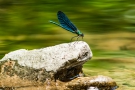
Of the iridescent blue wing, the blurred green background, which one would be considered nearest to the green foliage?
the blurred green background

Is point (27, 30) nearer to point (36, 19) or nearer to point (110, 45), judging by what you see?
point (36, 19)

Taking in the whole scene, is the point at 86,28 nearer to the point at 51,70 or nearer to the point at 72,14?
the point at 72,14

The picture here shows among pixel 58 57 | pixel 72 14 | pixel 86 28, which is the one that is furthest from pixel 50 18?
pixel 58 57

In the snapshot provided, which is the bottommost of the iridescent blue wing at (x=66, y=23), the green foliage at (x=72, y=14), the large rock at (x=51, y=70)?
the large rock at (x=51, y=70)

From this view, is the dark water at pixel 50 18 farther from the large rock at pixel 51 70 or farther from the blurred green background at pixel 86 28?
the large rock at pixel 51 70

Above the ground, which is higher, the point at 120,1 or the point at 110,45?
the point at 120,1

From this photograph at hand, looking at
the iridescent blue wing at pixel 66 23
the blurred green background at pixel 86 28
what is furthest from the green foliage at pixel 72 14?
the iridescent blue wing at pixel 66 23

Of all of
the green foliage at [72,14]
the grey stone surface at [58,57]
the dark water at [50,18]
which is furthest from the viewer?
the green foliage at [72,14]

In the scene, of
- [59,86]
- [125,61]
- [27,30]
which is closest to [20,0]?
[27,30]
